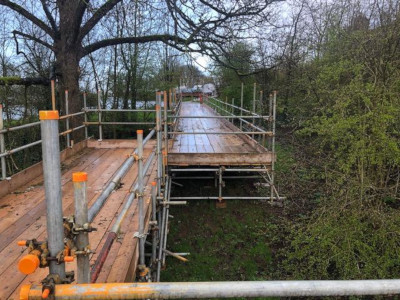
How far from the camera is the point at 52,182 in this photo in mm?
1380

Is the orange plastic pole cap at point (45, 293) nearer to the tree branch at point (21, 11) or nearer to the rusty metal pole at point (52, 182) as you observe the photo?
the rusty metal pole at point (52, 182)

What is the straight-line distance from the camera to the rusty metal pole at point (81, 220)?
1444 mm

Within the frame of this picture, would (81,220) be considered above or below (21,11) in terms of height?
below

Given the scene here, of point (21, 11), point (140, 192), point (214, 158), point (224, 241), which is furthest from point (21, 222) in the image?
point (21, 11)

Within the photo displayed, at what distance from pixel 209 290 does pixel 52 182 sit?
0.74m

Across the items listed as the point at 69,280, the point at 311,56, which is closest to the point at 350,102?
the point at 69,280

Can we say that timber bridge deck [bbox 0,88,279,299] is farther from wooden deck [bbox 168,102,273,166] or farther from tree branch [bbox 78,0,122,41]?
tree branch [bbox 78,0,122,41]

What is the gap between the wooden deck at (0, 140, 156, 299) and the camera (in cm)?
293

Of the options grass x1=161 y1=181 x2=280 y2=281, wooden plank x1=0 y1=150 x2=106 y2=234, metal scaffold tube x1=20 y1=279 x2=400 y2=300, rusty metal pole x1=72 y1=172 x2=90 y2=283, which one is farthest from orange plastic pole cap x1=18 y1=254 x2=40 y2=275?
grass x1=161 y1=181 x2=280 y2=281

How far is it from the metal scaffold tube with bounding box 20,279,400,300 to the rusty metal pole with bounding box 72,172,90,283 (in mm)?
186

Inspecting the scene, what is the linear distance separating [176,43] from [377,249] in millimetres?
7902

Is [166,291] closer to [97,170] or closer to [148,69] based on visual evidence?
[97,170]

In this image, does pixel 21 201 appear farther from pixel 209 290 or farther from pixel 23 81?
pixel 23 81

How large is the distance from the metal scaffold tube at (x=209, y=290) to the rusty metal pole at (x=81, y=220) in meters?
0.19
